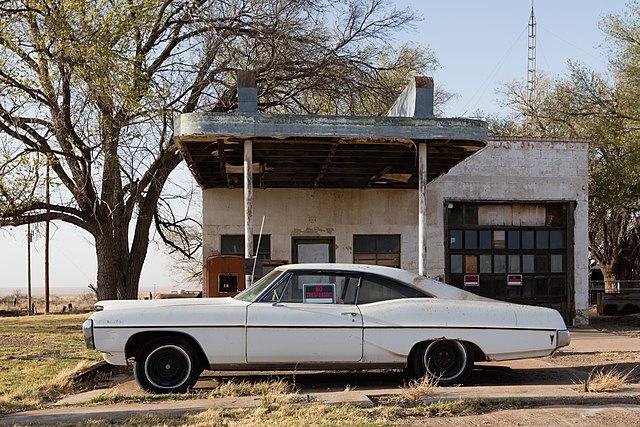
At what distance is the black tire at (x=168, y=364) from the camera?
873cm

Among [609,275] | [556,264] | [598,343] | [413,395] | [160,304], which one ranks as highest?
[160,304]

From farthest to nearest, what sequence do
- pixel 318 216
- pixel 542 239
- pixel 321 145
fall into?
pixel 542 239
pixel 318 216
pixel 321 145

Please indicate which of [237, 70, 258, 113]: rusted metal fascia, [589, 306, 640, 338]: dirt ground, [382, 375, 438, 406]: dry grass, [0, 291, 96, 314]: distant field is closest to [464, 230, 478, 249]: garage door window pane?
[589, 306, 640, 338]: dirt ground

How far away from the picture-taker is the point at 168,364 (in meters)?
8.78

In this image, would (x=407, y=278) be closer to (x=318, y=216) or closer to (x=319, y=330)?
(x=319, y=330)

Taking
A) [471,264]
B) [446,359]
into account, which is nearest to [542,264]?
[471,264]

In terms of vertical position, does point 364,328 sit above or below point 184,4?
below

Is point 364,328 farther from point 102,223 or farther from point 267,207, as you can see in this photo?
point 102,223

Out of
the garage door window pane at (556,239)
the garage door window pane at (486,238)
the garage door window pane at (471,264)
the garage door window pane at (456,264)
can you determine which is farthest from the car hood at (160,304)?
the garage door window pane at (556,239)

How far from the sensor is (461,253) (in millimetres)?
17734

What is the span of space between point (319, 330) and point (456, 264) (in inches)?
369

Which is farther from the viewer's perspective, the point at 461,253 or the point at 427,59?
the point at 427,59

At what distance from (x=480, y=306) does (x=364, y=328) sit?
139 cm

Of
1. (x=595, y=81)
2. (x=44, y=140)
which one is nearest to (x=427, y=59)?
(x=595, y=81)
